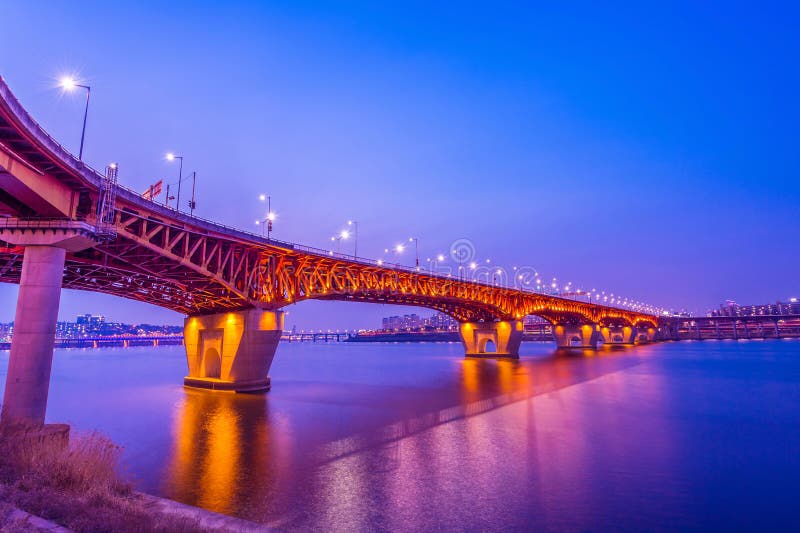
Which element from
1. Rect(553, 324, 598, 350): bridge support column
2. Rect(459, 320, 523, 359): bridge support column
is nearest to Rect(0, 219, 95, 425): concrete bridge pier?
Rect(459, 320, 523, 359): bridge support column

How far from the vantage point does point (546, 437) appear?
2269 cm

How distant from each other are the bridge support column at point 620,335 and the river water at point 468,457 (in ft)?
460

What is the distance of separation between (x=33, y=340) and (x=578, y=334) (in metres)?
146

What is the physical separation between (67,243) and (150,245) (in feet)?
26.1

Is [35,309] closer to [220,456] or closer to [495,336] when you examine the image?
[220,456]

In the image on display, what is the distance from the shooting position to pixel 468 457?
1883 centimetres

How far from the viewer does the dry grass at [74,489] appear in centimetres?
838

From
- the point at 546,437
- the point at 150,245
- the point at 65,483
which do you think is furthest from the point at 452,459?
the point at 150,245

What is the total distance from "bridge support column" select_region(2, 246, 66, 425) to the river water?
15.3 ft

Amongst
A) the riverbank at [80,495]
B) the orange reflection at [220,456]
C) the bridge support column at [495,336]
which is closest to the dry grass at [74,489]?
the riverbank at [80,495]

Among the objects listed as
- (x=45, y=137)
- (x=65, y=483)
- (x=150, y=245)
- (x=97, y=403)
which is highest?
(x=45, y=137)

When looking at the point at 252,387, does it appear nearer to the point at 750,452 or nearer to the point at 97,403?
the point at 97,403

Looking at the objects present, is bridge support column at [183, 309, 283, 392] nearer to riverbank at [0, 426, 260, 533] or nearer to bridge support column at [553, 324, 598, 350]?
riverbank at [0, 426, 260, 533]

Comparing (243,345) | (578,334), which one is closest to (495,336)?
(578,334)
